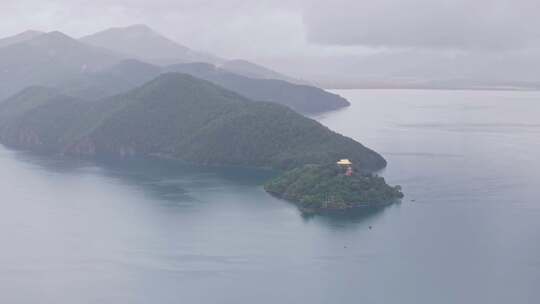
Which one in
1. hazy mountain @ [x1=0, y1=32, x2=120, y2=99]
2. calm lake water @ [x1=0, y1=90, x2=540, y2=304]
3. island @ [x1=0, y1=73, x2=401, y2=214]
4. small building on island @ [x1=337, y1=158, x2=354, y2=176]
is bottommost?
calm lake water @ [x1=0, y1=90, x2=540, y2=304]

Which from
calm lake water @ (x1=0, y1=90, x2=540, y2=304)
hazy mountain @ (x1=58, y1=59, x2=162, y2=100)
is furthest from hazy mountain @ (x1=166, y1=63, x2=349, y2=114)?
calm lake water @ (x1=0, y1=90, x2=540, y2=304)

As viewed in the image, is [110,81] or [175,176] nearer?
[175,176]

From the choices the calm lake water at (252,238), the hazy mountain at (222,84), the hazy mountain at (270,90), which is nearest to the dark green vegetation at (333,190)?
the calm lake water at (252,238)

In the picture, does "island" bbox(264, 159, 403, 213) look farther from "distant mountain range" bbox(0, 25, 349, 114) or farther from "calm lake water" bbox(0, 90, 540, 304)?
"distant mountain range" bbox(0, 25, 349, 114)

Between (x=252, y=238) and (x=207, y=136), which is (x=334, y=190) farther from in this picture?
(x=207, y=136)

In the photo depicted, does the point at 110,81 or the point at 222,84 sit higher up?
the point at 222,84

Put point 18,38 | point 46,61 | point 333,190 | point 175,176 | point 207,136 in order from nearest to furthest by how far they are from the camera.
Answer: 1. point 333,190
2. point 175,176
3. point 207,136
4. point 46,61
5. point 18,38

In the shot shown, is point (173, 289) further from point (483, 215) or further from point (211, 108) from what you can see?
point (211, 108)

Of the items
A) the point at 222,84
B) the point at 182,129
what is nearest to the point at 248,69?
the point at 222,84

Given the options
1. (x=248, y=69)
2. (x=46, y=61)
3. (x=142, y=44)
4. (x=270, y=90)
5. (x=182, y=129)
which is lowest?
(x=182, y=129)
